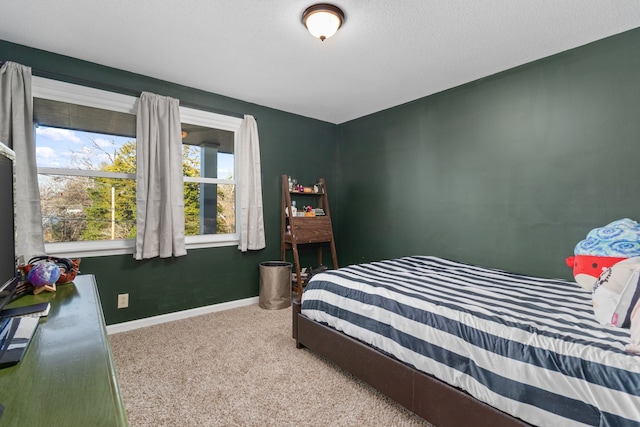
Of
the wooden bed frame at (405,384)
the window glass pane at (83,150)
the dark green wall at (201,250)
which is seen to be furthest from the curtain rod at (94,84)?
the wooden bed frame at (405,384)

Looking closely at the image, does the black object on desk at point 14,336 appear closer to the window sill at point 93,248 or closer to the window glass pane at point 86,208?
the window sill at point 93,248

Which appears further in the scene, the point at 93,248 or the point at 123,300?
the point at 123,300

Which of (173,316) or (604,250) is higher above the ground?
(604,250)

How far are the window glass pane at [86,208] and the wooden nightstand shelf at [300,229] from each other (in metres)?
1.64

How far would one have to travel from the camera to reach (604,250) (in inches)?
78.4

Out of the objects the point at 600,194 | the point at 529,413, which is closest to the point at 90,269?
the point at 529,413

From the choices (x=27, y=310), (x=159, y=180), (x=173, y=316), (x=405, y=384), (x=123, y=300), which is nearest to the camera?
(x=27, y=310)

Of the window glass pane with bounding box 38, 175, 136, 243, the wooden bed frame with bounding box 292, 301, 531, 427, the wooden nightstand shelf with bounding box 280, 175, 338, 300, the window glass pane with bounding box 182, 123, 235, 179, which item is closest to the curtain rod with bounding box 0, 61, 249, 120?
the window glass pane with bounding box 182, 123, 235, 179

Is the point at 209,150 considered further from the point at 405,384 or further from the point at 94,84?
the point at 405,384

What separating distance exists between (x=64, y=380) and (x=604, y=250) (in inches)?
107

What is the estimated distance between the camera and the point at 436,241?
344cm

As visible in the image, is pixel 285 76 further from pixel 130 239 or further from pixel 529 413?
pixel 529 413

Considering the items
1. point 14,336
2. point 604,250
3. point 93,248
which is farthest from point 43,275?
point 604,250

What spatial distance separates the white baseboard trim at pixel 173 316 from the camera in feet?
9.41
